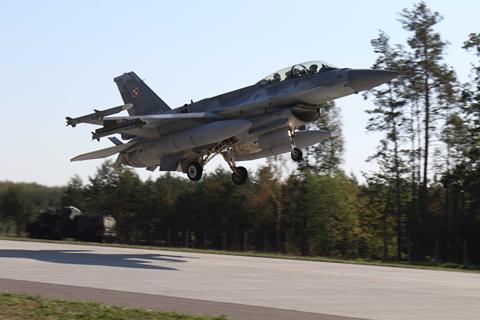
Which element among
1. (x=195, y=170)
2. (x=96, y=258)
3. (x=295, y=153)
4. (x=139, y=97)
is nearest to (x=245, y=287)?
(x=96, y=258)

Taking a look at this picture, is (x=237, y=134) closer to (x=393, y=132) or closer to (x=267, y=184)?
(x=393, y=132)

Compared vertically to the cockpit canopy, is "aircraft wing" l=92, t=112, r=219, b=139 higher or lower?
lower

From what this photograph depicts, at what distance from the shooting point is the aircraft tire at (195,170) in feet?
93.8

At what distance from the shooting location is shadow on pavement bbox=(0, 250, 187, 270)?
20250 mm

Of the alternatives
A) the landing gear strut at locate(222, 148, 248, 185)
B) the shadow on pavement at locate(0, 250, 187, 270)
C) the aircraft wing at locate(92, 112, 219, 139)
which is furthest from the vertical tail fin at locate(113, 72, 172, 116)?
the shadow on pavement at locate(0, 250, 187, 270)

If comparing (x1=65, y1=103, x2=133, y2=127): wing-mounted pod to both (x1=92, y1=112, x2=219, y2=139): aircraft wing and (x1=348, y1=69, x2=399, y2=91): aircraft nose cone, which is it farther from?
(x1=348, y1=69, x2=399, y2=91): aircraft nose cone

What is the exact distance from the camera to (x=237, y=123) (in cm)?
2480

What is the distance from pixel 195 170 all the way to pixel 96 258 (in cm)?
731

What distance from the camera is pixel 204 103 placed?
28.3m

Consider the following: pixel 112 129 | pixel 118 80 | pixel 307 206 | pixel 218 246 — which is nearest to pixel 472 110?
pixel 307 206

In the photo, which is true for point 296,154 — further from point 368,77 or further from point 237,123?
point 368,77

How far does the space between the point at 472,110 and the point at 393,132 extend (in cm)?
548

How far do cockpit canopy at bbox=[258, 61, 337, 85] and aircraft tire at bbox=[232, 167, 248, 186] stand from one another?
4.22m

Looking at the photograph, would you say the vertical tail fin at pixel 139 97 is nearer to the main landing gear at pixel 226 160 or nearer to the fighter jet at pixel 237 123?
the fighter jet at pixel 237 123
